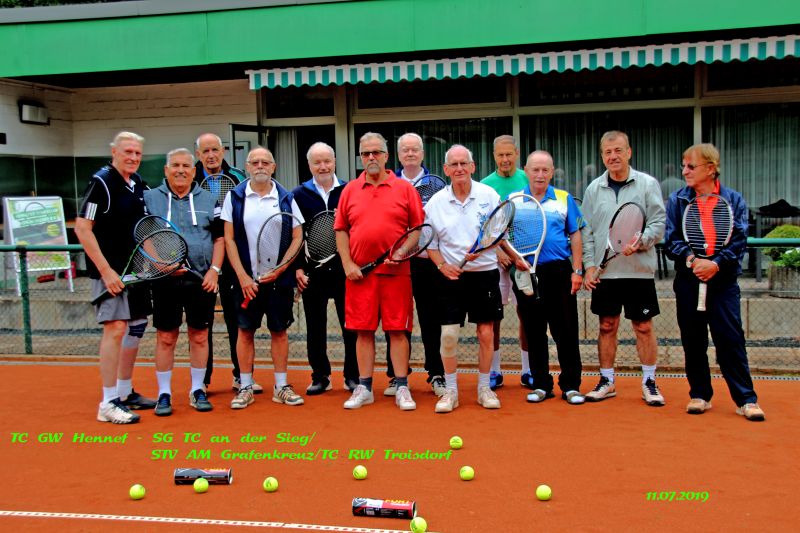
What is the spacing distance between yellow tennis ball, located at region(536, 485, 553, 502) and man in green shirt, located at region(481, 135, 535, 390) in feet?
8.12

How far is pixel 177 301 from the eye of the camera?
6.80 meters

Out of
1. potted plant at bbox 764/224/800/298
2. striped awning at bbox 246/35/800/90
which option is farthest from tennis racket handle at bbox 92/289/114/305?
potted plant at bbox 764/224/800/298

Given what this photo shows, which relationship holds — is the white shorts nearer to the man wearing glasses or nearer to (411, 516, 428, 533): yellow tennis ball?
the man wearing glasses

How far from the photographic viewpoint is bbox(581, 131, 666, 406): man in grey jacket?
6559 mm

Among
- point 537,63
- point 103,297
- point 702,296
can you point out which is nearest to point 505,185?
point 702,296

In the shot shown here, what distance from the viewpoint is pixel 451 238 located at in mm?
6684

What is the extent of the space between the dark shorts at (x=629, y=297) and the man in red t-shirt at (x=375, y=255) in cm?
156

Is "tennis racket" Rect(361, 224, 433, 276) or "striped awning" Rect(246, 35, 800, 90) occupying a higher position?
"striped awning" Rect(246, 35, 800, 90)

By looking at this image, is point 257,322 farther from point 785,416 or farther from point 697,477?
point 785,416

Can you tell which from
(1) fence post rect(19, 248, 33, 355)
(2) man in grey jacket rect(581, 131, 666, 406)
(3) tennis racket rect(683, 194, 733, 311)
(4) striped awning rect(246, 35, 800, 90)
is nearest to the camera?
(3) tennis racket rect(683, 194, 733, 311)

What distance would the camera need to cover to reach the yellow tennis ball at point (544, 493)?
4.66 meters

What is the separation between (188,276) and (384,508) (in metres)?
3.11

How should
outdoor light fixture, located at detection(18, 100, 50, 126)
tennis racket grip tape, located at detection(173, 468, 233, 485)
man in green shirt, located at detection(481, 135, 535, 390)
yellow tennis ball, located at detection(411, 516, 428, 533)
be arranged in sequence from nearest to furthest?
yellow tennis ball, located at detection(411, 516, 428, 533) < tennis racket grip tape, located at detection(173, 468, 233, 485) < man in green shirt, located at detection(481, 135, 535, 390) < outdoor light fixture, located at detection(18, 100, 50, 126)

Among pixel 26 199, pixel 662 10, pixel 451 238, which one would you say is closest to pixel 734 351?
pixel 451 238
